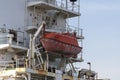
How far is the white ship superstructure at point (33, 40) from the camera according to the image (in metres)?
31.0

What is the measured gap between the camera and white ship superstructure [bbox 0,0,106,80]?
102 ft

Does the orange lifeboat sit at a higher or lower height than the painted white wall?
lower

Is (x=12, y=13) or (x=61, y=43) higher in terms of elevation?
(x=12, y=13)

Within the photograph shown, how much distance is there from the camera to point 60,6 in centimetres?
3688

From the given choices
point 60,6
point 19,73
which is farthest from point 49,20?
point 19,73

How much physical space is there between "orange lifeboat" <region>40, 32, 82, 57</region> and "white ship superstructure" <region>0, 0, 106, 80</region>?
1.00 ft

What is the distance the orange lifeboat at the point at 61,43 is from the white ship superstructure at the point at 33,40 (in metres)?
0.31

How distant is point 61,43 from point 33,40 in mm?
2261

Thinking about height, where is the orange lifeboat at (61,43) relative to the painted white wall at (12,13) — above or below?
below

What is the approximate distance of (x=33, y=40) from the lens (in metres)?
31.9

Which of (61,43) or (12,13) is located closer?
(61,43)

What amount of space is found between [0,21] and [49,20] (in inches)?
181

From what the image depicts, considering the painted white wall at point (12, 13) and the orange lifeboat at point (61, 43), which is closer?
the orange lifeboat at point (61, 43)

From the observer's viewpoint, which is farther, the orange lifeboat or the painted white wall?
the painted white wall
